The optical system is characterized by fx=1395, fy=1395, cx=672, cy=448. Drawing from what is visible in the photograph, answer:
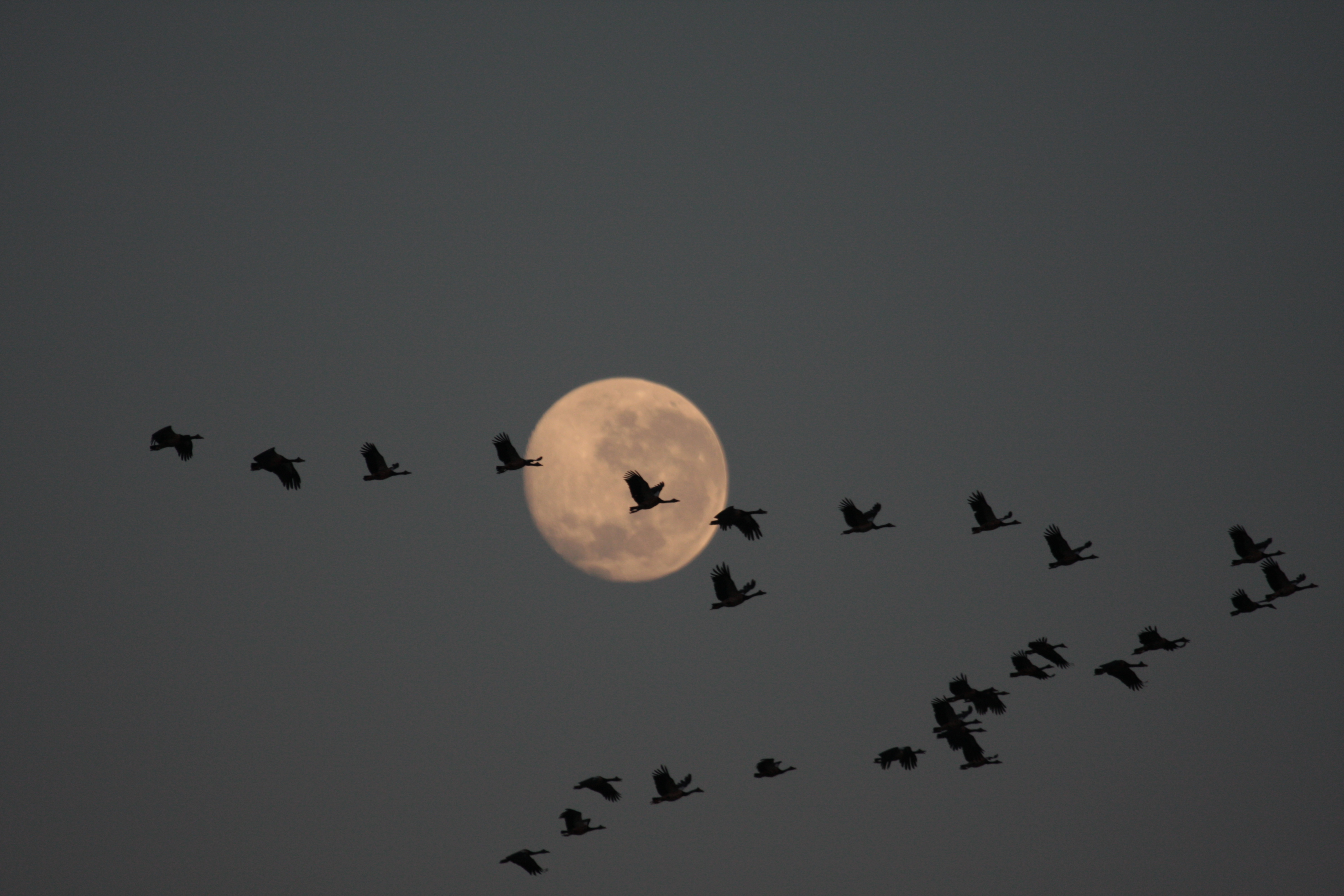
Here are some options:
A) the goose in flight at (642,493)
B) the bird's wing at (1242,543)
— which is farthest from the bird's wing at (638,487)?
the bird's wing at (1242,543)

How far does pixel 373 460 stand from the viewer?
4862cm

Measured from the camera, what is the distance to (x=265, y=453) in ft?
148

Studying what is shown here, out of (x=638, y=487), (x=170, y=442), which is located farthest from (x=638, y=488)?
(x=170, y=442)

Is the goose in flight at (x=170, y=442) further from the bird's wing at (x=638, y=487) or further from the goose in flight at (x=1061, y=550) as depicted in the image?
the goose in flight at (x=1061, y=550)

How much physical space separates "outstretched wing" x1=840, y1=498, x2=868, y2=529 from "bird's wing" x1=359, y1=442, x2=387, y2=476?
16.5m

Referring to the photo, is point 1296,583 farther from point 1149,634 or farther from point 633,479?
point 633,479

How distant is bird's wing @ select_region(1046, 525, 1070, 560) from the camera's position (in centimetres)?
5262

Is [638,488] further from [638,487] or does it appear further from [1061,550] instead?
[1061,550]

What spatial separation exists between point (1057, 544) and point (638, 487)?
55.6ft

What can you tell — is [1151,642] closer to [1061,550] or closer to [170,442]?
[1061,550]

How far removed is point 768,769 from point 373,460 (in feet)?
61.2

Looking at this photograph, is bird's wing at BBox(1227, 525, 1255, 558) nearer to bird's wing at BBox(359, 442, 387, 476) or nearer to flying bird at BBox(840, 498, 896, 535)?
flying bird at BBox(840, 498, 896, 535)

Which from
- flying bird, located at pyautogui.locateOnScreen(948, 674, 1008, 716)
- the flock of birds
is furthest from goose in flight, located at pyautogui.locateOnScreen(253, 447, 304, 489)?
flying bird, located at pyautogui.locateOnScreen(948, 674, 1008, 716)

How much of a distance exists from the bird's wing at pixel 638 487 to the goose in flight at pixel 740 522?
2546 mm
